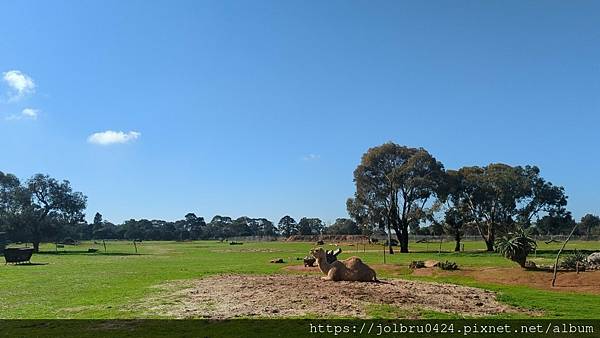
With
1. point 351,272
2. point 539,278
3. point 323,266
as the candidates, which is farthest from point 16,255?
point 539,278

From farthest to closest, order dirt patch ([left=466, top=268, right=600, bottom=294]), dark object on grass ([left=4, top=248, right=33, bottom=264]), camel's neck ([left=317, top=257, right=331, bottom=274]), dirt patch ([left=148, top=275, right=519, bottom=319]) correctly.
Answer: dark object on grass ([left=4, top=248, right=33, bottom=264]), camel's neck ([left=317, top=257, right=331, bottom=274]), dirt patch ([left=466, top=268, right=600, bottom=294]), dirt patch ([left=148, top=275, right=519, bottom=319])

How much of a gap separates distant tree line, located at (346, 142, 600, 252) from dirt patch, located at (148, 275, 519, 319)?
51045 millimetres

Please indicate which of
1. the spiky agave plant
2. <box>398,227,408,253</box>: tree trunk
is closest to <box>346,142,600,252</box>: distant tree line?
<box>398,227,408,253</box>: tree trunk

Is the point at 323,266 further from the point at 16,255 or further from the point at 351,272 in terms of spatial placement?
the point at 16,255

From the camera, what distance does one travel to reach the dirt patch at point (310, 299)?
1523 centimetres

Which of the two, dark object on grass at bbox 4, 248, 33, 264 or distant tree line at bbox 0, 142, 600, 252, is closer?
dark object on grass at bbox 4, 248, 33, 264

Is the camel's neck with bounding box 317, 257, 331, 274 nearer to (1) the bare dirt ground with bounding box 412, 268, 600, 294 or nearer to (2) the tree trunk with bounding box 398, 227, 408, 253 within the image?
(1) the bare dirt ground with bounding box 412, 268, 600, 294

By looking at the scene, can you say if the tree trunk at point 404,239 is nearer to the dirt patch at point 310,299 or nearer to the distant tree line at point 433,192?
the distant tree line at point 433,192

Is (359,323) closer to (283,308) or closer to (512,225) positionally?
(283,308)

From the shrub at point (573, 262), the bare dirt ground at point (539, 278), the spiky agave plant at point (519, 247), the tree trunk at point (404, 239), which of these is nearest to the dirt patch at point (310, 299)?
the bare dirt ground at point (539, 278)

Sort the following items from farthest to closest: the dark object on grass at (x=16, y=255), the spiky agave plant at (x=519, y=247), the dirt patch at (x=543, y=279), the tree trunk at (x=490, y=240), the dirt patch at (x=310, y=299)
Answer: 1. the tree trunk at (x=490, y=240)
2. the dark object on grass at (x=16, y=255)
3. the spiky agave plant at (x=519, y=247)
4. the dirt patch at (x=543, y=279)
5. the dirt patch at (x=310, y=299)

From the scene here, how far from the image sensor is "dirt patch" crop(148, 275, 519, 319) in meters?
15.2

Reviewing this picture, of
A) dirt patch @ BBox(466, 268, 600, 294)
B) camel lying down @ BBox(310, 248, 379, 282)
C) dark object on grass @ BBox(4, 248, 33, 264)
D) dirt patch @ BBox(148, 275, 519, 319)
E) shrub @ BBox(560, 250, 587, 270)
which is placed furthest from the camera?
dark object on grass @ BBox(4, 248, 33, 264)

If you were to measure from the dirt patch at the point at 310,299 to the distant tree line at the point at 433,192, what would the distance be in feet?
167
